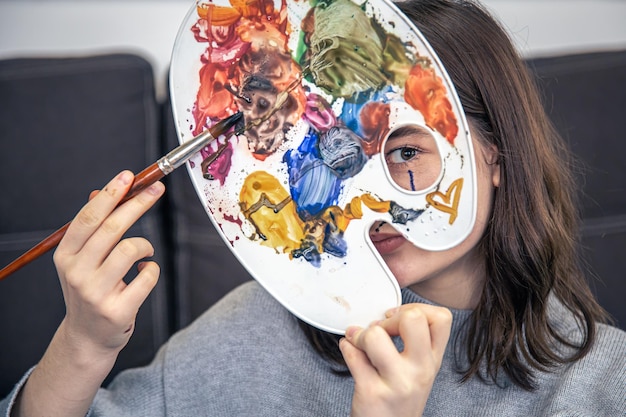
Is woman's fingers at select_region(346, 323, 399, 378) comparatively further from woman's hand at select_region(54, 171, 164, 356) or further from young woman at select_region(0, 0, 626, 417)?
woman's hand at select_region(54, 171, 164, 356)

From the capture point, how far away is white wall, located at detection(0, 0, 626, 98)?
1641 mm

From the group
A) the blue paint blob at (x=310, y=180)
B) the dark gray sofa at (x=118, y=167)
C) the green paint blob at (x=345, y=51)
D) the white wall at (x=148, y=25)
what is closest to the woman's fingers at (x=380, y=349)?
the blue paint blob at (x=310, y=180)

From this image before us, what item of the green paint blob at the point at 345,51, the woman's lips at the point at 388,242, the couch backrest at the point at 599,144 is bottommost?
the couch backrest at the point at 599,144

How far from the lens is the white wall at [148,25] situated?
1641mm

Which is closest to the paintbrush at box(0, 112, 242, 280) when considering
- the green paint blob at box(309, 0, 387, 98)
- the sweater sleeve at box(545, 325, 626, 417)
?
the green paint blob at box(309, 0, 387, 98)

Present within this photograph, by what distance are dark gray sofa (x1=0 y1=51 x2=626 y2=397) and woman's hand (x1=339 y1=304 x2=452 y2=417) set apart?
747 millimetres

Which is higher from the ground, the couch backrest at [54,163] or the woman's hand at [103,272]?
the woman's hand at [103,272]

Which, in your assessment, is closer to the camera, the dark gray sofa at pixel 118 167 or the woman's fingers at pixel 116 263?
the woman's fingers at pixel 116 263

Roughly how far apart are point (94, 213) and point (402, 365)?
365 mm

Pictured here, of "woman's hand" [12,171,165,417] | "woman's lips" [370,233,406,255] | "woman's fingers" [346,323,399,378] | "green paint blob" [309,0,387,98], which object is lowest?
"woman's lips" [370,233,406,255]

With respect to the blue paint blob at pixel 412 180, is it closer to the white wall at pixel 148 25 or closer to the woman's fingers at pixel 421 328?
the woman's fingers at pixel 421 328

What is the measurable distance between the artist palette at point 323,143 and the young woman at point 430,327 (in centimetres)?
8

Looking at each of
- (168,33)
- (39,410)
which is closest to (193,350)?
(39,410)

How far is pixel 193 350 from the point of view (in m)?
1.05
